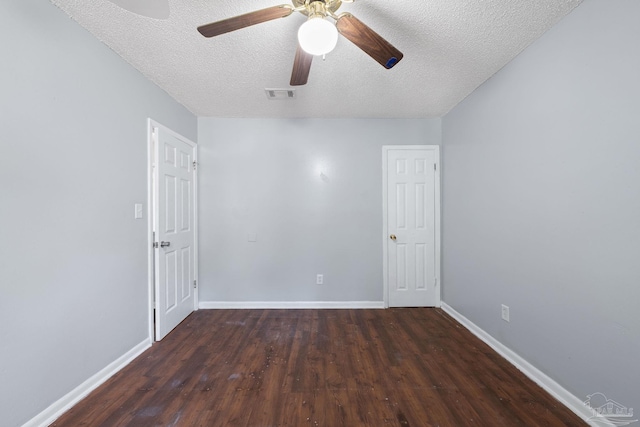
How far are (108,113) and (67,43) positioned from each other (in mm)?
429

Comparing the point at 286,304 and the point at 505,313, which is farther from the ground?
the point at 505,313

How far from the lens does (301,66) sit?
1462mm

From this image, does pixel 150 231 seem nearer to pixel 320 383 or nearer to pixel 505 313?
pixel 320 383

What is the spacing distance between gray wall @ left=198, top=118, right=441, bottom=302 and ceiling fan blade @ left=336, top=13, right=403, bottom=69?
1.72 metres

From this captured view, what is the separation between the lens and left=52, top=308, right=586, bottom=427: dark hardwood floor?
56.2 inches

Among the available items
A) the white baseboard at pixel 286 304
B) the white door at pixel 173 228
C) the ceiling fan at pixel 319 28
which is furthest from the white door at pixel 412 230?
the white door at pixel 173 228

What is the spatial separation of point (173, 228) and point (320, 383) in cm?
205

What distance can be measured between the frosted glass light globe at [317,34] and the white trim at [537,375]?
2.46 metres

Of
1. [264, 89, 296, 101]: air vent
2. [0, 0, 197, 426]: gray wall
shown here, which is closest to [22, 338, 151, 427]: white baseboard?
[0, 0, 197, 426]: gray wall

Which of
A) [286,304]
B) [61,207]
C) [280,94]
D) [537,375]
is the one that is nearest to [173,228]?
[61,207]

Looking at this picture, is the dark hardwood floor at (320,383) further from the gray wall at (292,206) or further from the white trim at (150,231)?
the gray wall at (292,206)

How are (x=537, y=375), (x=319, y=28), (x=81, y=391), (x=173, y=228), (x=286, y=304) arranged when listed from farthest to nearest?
1. (x=286, y=304)
2. (x=173, y=228)
3. (x=537, y=375)
4. (x=81, y=391)
5. (x=319, y=28)

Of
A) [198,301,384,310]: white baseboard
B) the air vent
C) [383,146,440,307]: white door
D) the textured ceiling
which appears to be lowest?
[198,301,384,310]: white baseboard

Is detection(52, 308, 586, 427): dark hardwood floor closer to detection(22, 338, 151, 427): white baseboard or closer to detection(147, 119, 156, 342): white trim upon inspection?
detection(22, 338, 151, 427): white baseboard
